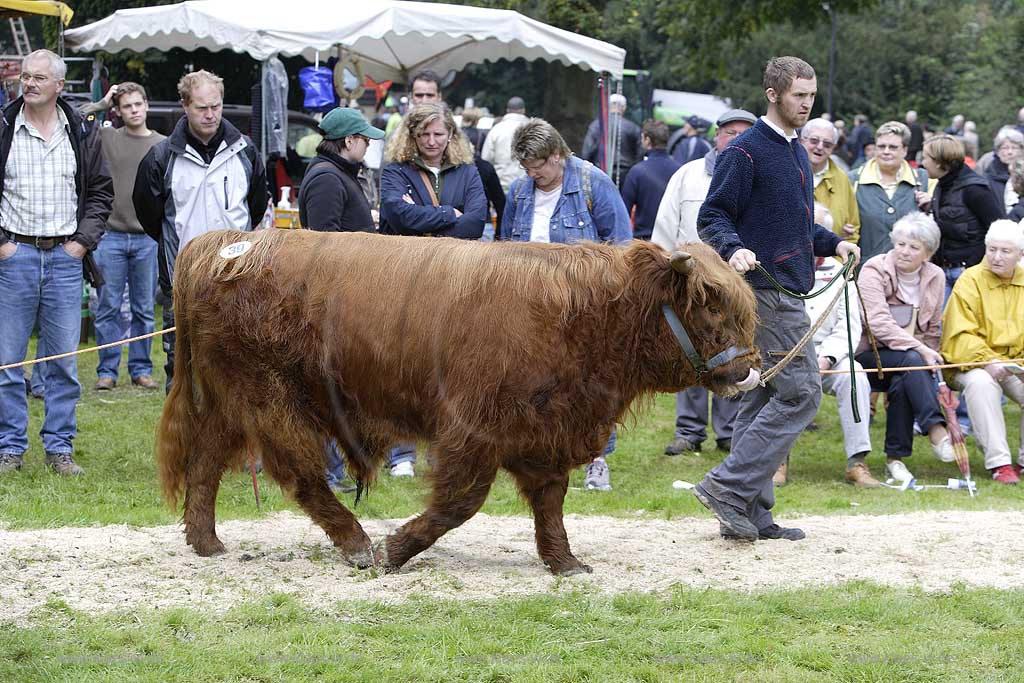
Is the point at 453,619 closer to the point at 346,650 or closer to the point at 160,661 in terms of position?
the point at 346,650

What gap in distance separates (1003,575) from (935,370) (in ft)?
11.1

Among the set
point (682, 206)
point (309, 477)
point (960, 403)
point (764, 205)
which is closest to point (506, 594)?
point (309, 477)

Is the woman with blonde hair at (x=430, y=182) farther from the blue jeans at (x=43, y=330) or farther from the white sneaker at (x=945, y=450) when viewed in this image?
the white sneaker at (x=945, y=450)

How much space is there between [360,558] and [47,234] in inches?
124

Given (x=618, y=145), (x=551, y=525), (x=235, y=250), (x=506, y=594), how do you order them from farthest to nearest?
(x=618, y=145), (x=551, y=525), (x=235, y=250), (x=506, y=594)

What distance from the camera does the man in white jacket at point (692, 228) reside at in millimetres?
8727

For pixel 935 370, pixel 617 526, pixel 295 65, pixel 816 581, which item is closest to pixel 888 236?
pixel 935 370

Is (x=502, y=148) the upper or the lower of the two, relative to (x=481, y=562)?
upper

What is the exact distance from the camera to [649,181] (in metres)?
11.2

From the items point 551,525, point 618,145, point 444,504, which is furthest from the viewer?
point 618,145

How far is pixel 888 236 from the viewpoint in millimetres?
10156

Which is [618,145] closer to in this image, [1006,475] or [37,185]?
[1006,475]

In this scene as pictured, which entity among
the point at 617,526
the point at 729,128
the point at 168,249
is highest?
the point at 729,128

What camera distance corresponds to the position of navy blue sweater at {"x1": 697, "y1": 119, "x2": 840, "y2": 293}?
597 cm
